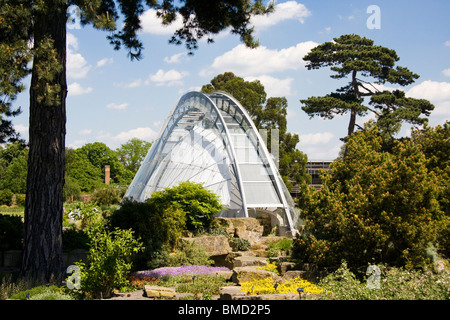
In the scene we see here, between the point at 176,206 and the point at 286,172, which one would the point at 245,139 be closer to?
the point at 176,206

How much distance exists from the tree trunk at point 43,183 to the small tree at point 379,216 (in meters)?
6.17

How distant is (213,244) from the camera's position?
46.9 feet

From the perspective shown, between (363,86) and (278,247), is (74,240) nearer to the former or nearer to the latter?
(278,247)

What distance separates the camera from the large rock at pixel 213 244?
46.2 ft

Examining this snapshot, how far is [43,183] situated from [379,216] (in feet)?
26.3

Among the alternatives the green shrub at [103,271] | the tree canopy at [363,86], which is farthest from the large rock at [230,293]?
the tree canopy at [363,86]

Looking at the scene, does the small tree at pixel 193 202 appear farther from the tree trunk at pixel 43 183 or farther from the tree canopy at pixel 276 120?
the tree canopy at pixel 276 120

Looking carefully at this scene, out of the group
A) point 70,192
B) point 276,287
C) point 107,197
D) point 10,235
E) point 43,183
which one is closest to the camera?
point 276,287

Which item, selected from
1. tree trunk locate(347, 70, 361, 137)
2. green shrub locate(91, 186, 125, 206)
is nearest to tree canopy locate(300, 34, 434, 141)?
tree trunk locate(347, 70, 361, 137)

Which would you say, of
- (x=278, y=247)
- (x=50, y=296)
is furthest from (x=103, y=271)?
(x=278, y=247)

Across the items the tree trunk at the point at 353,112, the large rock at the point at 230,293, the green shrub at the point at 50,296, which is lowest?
the green shrub at the point at 50,296

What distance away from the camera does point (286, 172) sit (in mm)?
38281

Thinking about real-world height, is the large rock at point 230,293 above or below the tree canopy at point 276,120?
below
